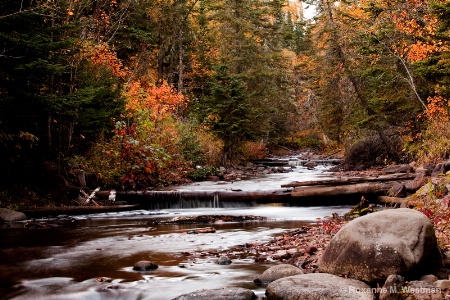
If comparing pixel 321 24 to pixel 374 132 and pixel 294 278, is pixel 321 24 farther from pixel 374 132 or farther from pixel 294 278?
pixel 294 278

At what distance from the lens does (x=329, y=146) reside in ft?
143

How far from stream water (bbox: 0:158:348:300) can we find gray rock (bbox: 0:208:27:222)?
36 cm

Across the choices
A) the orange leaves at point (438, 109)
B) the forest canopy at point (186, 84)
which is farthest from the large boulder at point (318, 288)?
the orange leaves at point (438, 109)

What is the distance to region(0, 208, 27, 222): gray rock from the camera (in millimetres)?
10656

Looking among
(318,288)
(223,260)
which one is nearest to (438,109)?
(223,260)

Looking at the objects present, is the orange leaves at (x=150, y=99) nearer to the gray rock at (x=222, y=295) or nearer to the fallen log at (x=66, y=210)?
the fallen log at (x=66, y=210)

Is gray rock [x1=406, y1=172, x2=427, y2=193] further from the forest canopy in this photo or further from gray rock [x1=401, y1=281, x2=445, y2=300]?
gray rock [x1=401, y1=281, x2=445, y2=300]

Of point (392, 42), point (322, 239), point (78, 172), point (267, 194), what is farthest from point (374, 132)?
point (322, 239)

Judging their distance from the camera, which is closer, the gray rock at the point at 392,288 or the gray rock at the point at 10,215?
the gray rock at the point at 392,288

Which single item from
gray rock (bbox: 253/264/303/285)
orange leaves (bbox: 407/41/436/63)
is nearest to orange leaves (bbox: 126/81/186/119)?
orange leaves (bbox: 407/41/436/63)

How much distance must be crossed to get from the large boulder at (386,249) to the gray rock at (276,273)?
1.12 ft

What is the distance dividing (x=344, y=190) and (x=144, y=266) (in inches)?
289

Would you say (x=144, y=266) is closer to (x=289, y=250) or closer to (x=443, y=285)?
(x=289, y=250)

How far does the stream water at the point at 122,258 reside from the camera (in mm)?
5438
